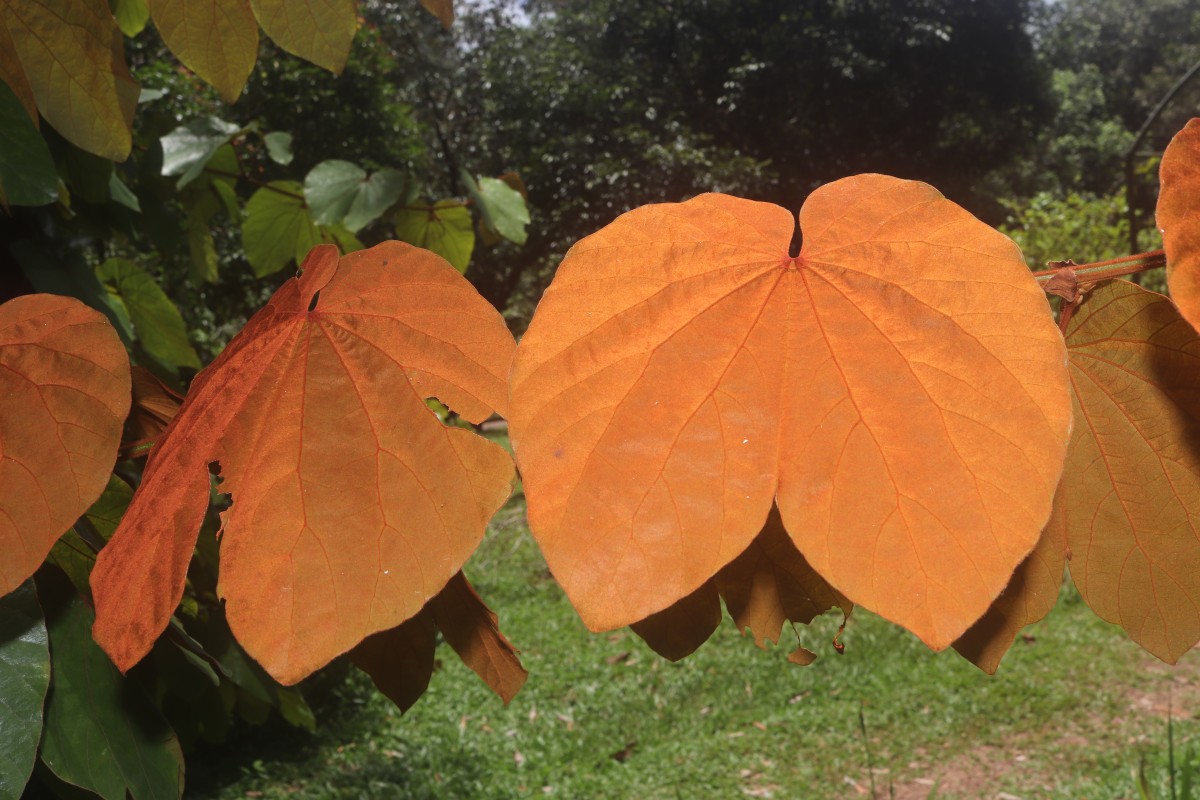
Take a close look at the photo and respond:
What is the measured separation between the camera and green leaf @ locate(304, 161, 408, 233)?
1.24 meters

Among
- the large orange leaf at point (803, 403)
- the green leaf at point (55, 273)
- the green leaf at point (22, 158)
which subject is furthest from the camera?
the green leaf at point (55, 273)

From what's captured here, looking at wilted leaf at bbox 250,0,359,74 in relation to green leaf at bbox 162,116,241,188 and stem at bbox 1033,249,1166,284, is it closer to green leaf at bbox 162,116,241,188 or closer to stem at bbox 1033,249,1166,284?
stem at bbox 1033,249,1166,284

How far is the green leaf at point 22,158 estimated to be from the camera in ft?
1.47

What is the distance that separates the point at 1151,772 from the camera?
3.14 metres

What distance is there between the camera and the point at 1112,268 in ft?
0.80

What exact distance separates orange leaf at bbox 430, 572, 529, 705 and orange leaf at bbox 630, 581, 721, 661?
0.20 feet

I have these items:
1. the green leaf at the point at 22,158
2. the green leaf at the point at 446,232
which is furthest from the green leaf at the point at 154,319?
the green leaf at the point at 22,158

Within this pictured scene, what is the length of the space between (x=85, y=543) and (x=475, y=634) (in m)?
0.20

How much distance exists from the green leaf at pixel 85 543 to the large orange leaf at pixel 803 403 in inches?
10.6

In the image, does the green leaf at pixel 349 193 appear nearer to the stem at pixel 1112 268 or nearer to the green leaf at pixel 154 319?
the green leaf at pixel 154 319

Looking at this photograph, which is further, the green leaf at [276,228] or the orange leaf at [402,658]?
the green leaf at [276,228]

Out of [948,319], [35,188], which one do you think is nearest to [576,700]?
[35,188]

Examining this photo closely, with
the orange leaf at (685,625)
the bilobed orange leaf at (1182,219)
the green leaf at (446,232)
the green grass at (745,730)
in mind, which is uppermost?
the bilobed orange leaf at (1182,219)

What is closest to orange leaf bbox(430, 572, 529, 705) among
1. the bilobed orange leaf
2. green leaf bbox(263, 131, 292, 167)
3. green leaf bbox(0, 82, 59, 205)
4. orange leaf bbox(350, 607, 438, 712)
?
orange leaf bbox(350, 607, 438, 712)
